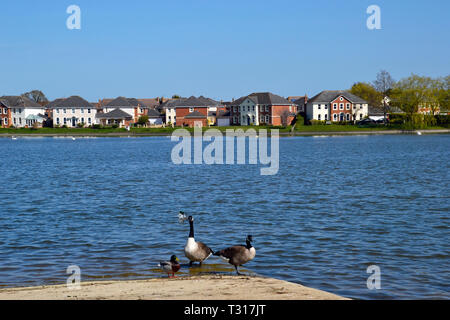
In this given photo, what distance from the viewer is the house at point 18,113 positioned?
464 feet

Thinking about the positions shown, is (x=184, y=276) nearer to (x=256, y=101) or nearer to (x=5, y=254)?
(x=5, y=254)

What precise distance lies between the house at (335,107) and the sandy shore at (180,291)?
4994 inches

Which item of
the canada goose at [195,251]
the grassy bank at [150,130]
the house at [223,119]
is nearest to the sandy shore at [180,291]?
the canada goose at [195,251]

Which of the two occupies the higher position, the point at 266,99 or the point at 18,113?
the point at 266,99

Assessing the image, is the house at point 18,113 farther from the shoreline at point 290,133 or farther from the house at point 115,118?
the house at point 115,118

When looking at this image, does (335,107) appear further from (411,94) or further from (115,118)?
(115,118)

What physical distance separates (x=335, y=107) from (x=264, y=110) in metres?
17.9

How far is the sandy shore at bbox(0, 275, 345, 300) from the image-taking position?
35.5ft

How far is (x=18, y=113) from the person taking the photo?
142 m

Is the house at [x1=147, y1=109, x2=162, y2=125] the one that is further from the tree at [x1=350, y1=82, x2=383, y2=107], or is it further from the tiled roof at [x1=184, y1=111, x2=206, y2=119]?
the tree at [x1=350, y1=82, x2=383, y2=107]

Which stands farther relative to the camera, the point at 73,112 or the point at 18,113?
the point at 18,113

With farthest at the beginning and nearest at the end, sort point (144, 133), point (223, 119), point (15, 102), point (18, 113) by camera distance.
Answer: point (223, 119) → point (15, 102) → point (18, 113) → point (144, 133)

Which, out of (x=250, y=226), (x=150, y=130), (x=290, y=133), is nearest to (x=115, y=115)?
(x=150, y=130)

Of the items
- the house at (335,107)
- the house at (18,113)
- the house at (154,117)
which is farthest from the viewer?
the house at (154,117)
